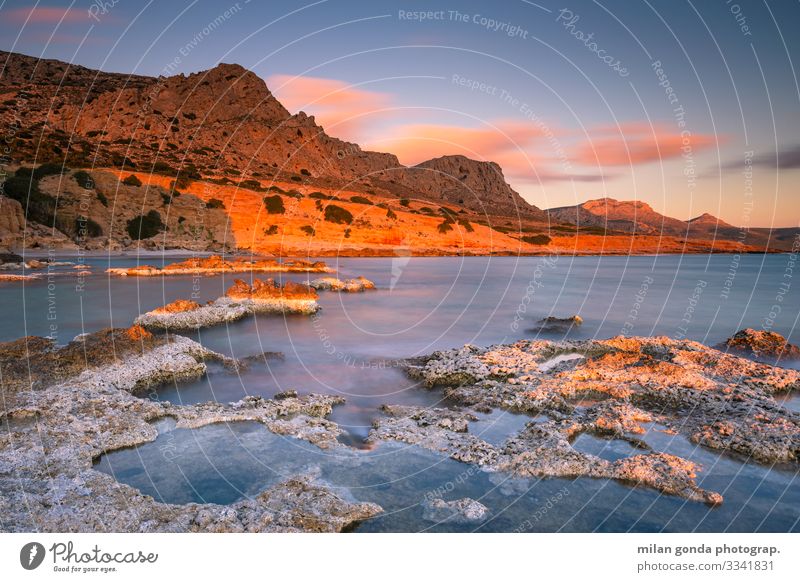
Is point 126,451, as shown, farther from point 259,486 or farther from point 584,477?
point 584,477

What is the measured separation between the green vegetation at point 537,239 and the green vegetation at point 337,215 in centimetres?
4656

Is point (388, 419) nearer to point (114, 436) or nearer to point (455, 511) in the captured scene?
point (455, 511)

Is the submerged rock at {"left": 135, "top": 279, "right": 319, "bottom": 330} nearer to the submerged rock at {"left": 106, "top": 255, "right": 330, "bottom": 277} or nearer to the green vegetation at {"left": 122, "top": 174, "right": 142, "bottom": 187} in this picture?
the submerged rock at {"left": 106, "top": 255, "right": 330, "bottom": 277}

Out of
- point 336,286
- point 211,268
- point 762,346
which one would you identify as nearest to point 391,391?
point 762,346

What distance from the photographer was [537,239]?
118625 millimetres

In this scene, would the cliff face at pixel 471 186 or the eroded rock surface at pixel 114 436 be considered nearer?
the eroded rock surface at pixel 114 436

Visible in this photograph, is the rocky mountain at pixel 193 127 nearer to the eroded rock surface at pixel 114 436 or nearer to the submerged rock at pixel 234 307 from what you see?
the submerged rock at pixel 234 307

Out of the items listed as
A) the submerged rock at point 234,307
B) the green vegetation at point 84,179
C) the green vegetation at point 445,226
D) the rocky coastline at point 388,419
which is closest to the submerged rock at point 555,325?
the rocky coastline at point 388,419

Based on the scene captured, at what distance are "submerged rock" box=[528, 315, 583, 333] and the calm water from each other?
0.94 metres

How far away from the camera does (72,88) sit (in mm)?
130500

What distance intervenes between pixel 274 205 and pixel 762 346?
7206 cm

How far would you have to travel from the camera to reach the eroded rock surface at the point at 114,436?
8352mm

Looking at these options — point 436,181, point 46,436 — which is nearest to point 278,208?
point 46,436

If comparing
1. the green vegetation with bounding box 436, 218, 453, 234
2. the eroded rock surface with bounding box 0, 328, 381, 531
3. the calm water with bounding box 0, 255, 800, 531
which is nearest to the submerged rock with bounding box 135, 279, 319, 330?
the calm water with bounding box 0, 255, 800, 531
